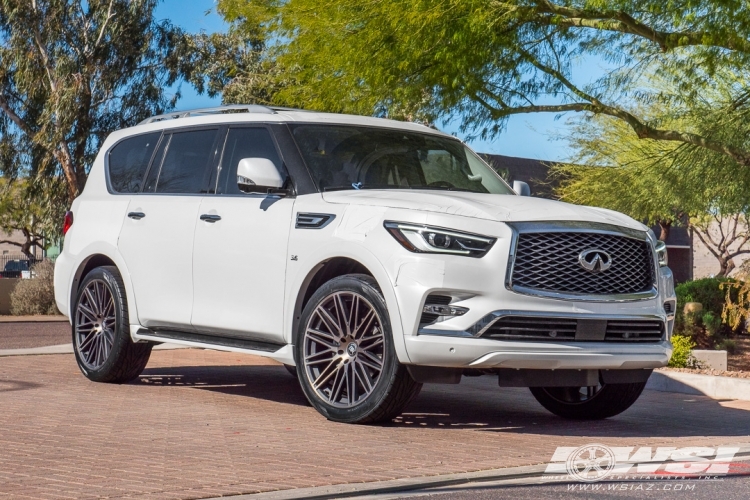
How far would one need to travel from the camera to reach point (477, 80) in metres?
15.0

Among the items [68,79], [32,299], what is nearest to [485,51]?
[32,299]

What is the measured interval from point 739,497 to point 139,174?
6.31 metres

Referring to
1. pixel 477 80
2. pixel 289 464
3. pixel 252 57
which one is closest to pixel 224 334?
pixel 289 464

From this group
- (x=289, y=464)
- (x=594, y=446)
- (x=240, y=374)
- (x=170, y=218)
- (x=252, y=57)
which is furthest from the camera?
(x=252, y=57)

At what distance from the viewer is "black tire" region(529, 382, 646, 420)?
8555mm

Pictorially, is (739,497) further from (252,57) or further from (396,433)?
(252,57)

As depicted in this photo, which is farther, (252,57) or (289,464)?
(252,57)

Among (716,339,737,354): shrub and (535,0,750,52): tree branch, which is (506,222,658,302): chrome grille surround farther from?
(716,339,737,354): shrub

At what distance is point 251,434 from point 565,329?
2.13 meters

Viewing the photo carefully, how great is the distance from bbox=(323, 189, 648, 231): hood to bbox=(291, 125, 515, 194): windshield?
298mm

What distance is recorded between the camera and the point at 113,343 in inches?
391

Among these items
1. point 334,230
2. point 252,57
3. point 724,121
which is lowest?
point 334,230

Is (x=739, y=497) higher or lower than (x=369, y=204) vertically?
lower

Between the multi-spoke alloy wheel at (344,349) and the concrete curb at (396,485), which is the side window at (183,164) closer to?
the multi-spoke alloy wheel at (344,349)
